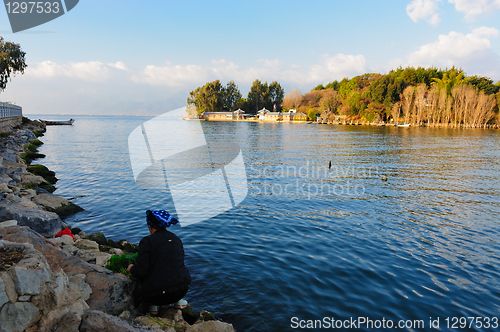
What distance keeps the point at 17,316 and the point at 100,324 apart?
1.04 m

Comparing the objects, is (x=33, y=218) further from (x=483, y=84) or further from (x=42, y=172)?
(x=483, y=84)

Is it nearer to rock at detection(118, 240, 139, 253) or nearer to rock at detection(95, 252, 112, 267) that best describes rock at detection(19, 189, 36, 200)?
rock at detection(118, 240, 139, 253)

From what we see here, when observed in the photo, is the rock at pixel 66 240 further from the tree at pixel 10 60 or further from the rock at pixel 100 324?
the tree at pixel 10 60

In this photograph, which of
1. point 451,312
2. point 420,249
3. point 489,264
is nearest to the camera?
point 451,312

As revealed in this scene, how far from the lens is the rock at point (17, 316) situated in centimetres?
396

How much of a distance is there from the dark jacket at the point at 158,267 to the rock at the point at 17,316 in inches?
64.8

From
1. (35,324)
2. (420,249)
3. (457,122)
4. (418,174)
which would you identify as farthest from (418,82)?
(35,324)

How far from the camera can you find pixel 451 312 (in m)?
7.38

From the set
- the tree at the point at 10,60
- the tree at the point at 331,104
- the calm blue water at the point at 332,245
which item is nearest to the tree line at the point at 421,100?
the tree at the point at 331,104

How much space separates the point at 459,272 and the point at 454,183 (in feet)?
54.9

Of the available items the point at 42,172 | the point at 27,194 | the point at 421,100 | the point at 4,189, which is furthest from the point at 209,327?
the point at 421,100

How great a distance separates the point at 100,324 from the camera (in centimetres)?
448

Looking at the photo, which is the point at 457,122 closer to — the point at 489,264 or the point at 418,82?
the point at 418,82

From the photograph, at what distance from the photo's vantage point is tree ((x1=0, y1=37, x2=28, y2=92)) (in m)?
45.6
